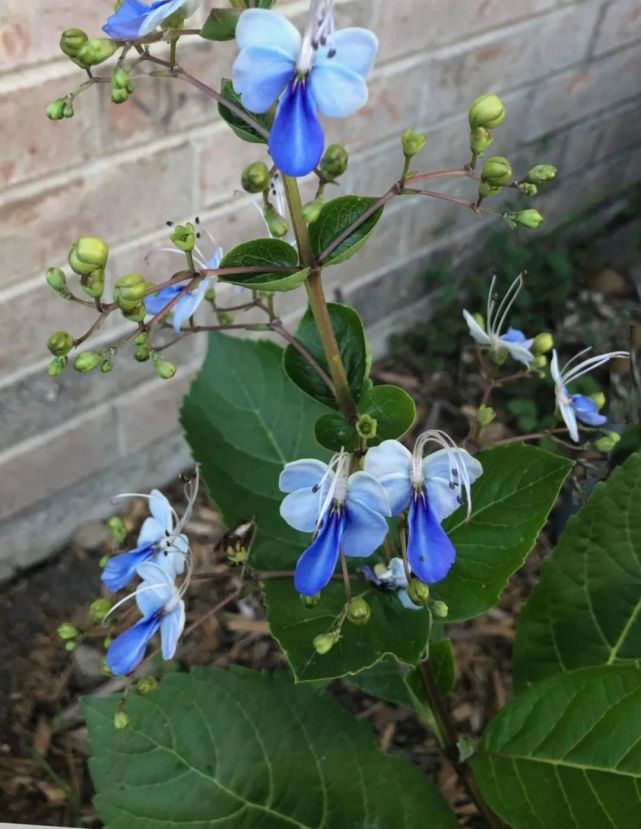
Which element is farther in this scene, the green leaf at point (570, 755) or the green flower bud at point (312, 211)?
the green leaf at point (570, 755)

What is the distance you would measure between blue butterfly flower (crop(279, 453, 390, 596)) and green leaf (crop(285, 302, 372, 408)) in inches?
3.3

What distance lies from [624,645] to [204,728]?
40 cm

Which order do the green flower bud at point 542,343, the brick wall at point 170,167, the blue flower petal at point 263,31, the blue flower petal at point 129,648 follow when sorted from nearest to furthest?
the blue flower petal at point 263,31 < the blue flower petal at point 129,648 < the green flower bud at point 542,343 < the brick wall at point 170,167

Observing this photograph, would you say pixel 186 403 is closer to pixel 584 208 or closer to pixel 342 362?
pixel 342 362

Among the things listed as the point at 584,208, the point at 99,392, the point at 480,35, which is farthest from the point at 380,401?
Result: the point at 584,208

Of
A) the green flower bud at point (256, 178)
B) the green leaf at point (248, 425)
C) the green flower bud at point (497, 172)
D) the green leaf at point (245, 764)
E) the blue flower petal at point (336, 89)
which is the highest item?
the blue flower petal at point (336, 89)

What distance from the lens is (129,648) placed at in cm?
65

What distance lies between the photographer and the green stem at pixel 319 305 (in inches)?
20.6

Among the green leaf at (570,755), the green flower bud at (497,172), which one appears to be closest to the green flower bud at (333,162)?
the green flower bud at (497,172)

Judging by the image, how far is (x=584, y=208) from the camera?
1830 mm

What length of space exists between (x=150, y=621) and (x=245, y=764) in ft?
0.79

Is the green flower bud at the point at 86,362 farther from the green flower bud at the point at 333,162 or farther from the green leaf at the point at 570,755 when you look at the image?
the green leaf at the point at 570,755

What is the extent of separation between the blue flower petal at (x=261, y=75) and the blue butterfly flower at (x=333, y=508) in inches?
8.4

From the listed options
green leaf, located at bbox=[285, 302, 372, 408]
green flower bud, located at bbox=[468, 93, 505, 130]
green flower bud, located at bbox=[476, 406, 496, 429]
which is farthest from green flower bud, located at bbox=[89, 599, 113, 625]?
green flower bud, located at bbox=[468, 93, 505, 130]
